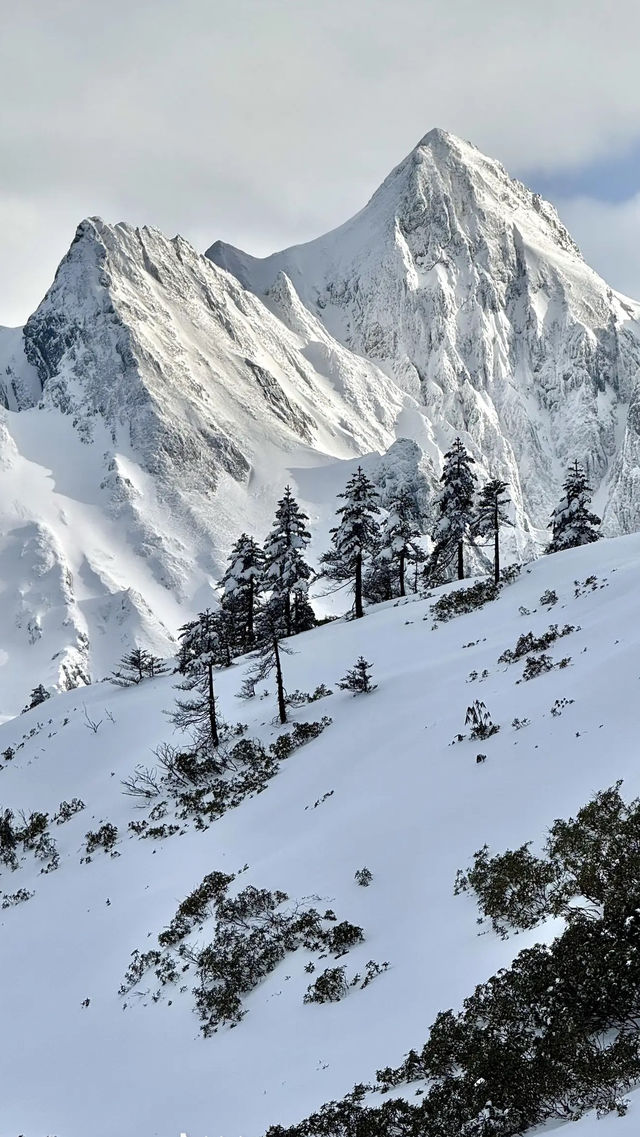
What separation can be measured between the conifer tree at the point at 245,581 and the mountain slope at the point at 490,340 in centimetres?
12247

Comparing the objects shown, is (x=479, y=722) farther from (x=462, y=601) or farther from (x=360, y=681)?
(x=462, y=601)

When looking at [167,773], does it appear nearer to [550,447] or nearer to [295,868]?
[295,868]

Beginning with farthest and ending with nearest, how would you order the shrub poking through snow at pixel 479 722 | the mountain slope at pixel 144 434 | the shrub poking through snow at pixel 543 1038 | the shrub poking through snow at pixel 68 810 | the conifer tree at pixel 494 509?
the mountain slope at pixel 144 434
the conifer tree at pixel 494 509
the shrub poking through snow at pixel 68 810
the shrub poking through snow at pixel 479 722
the shrub poking through snow at pixel 543 1038

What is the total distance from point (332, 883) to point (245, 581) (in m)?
34.0

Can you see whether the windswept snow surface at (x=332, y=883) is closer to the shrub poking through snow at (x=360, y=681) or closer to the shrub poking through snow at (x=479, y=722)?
the shrub poking through snow at (x=479, y=722)

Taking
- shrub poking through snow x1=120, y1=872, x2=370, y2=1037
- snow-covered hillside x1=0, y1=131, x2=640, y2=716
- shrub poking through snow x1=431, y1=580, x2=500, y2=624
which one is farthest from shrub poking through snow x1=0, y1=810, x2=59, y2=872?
snow-covered hillside x1=0, y1=131, x2=640, y2=716

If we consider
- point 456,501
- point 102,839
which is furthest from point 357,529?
point 102,839

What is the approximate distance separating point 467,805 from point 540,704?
175 inches

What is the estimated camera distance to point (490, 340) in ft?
604

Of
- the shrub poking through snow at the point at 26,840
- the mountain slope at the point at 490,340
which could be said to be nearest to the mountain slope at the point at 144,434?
the mountain slope at the point at 490,340

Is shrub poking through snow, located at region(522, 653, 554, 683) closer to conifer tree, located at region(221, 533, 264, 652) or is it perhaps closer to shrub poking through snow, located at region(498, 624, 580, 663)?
shrub poking through snow, located at region(498, 624, 580, 663)

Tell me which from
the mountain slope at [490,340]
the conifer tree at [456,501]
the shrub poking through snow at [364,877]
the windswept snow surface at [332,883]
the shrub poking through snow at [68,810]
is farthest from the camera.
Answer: the mountain slope at [490,340]

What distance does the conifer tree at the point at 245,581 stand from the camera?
4912 cm

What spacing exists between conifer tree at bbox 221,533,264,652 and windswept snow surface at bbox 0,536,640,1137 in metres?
18.4
